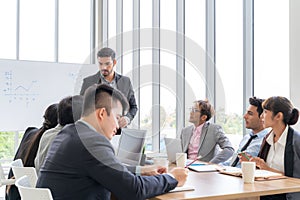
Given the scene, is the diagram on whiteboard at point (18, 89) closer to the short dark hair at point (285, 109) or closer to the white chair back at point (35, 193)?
the short dark hair at point (285, 109)

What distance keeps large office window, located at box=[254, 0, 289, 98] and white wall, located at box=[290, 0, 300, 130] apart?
0.27 ft

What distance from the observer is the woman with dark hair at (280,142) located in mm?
2555

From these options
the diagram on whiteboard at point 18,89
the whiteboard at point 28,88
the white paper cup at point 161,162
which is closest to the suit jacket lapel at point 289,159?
the white paper cup at point 161,162

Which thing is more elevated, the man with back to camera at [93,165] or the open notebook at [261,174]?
the man with back to camera at [93,165]

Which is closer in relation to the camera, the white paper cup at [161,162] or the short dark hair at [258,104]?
the white paper cup at [161,162]

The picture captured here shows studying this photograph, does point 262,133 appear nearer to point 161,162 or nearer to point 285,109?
point 285,109

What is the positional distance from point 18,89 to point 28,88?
0.13 m

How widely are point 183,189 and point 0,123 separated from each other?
364cm

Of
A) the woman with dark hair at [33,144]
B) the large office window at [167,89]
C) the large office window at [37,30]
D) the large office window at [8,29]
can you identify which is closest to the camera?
the large office window at [167,89]

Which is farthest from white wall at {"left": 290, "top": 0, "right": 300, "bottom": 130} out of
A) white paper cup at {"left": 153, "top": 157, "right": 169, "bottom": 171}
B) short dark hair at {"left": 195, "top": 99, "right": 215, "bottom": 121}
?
white paper cup at {"left": 153, "top": 157, "right": 169, "bottom": 171}

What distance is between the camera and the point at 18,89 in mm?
5121

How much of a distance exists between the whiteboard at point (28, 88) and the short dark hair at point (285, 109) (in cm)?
295

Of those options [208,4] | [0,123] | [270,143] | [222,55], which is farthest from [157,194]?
[0,123]

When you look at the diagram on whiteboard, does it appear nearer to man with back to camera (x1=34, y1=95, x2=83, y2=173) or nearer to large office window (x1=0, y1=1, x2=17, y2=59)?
large office window (x1=0, y1=1, x2=17, y2=59)
